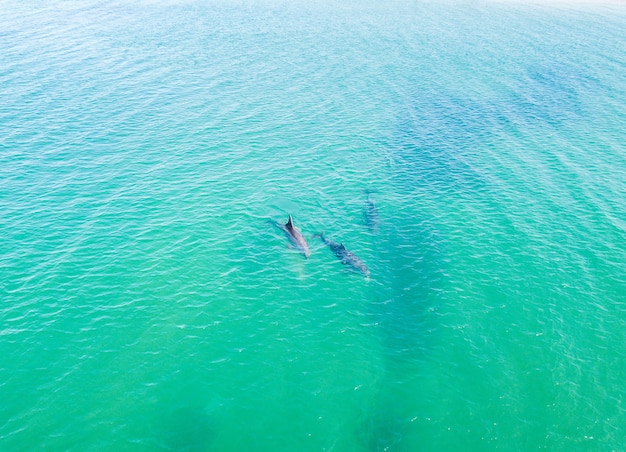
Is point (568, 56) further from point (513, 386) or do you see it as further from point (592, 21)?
point (513, 386)

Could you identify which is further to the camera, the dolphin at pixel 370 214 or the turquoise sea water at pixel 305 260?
the dolphin at pixel 370 214

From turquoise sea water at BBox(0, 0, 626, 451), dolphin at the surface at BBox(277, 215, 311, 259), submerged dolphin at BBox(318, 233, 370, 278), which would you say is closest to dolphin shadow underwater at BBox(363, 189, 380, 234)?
turquoise sea water at BBox(0, 0, 626, 451)

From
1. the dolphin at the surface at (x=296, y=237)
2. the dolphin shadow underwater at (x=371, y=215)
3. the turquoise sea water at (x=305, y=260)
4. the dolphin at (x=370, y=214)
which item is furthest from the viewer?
the dolphin at (x=370, y=214)

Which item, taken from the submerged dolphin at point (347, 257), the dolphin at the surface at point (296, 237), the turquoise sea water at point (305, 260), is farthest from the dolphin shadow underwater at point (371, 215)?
the dolphin at the surface at point (296, 237)

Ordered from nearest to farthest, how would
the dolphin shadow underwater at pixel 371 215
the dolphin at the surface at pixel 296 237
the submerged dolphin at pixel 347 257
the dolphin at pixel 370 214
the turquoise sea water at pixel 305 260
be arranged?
the turquoise sea water at pixel 305 260 → the submerged dolphin at pixel 347 257 → the dolphin at the surface at pixel 296 237 → the dolphin shadow underwater at pixel 371 215 → the dolphin at pixel 370 214

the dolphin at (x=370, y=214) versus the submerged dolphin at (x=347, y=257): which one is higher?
Result: the submerged dolphin at (x=347, y=257)

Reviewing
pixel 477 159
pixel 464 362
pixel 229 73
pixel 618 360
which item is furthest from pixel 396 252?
pixel 229 73

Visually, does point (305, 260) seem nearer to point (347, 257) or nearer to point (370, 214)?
point (347, 257)

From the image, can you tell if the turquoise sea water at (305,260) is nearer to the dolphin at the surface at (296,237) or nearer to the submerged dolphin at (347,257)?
the dolphin at the surface at (296,237)
